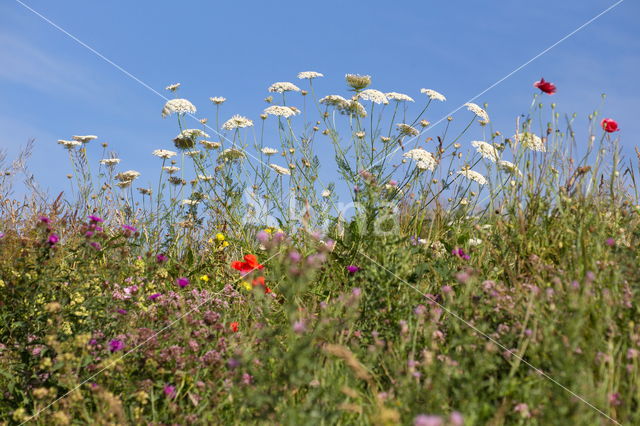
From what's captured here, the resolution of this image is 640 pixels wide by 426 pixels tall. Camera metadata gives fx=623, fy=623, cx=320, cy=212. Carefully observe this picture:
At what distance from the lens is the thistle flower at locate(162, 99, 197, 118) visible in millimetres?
6223

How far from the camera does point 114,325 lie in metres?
3.49

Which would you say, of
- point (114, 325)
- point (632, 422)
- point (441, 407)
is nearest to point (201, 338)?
point (114, 325)

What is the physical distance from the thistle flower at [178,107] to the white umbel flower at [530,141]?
324 cm

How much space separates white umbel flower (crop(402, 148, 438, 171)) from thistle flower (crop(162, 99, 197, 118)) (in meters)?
2.25

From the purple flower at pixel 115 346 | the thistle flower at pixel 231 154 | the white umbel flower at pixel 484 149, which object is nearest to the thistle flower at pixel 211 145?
the thistle flower at pixel 231 154

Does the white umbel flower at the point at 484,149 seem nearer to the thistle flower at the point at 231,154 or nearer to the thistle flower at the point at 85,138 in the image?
the thistle flower at the point at 231,154

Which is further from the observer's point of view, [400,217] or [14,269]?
[400,217]

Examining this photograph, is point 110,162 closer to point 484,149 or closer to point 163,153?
point 163,153

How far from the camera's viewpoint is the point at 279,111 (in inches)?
247

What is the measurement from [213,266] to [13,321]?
1753 mm

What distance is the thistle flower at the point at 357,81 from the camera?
21.0 ft

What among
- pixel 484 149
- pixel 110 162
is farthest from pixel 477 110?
pixel 110 162

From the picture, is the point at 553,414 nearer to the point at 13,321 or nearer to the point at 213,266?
the point at 13,321

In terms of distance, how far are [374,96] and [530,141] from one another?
178cm
